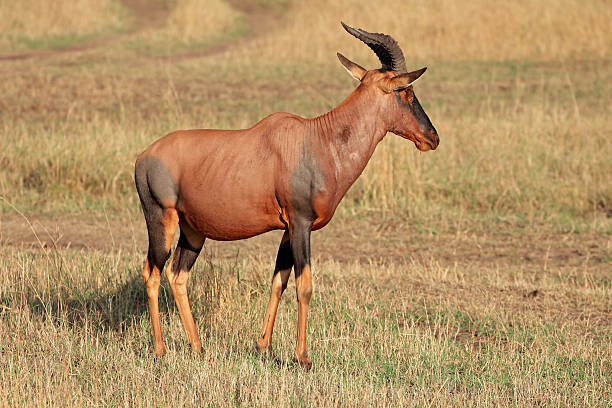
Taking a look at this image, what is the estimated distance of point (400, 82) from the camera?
5.59 metres

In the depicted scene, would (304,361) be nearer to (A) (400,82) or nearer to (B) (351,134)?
(B) (351,134)

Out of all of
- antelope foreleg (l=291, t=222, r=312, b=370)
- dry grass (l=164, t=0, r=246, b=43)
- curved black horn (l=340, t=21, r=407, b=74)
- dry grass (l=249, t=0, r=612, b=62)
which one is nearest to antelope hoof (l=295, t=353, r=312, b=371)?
antelope foreleg (l=291, t=222, r=312, b=370)

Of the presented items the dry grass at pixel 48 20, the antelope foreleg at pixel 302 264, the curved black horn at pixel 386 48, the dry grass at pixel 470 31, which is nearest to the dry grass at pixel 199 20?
the dry grass at pixel 48 20

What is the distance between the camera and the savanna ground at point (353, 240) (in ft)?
19.2

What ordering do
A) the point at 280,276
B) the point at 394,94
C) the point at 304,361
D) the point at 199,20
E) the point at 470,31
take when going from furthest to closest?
the point at 199,20 < the point at 470,31 < the point at 280,276 < the point at 304,361 < the point at 394,94

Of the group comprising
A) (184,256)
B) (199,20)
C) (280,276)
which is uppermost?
(199,20)

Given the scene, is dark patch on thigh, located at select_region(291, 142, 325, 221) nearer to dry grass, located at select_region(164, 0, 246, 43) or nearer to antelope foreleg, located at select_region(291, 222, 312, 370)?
antelope foreleg, located at select_region(291, 222, 312, 370)

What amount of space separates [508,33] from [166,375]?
2153 cm

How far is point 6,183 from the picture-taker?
12.4 meters

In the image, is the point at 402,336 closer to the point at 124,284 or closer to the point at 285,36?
the point at 124,284

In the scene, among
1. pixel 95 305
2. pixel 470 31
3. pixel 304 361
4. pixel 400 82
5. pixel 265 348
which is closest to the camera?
pixel 400 82

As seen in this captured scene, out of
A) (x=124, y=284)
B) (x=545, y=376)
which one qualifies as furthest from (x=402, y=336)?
(x=124, y=284)

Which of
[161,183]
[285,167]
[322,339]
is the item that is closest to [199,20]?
[322,339]

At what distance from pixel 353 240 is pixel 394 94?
5359mm
